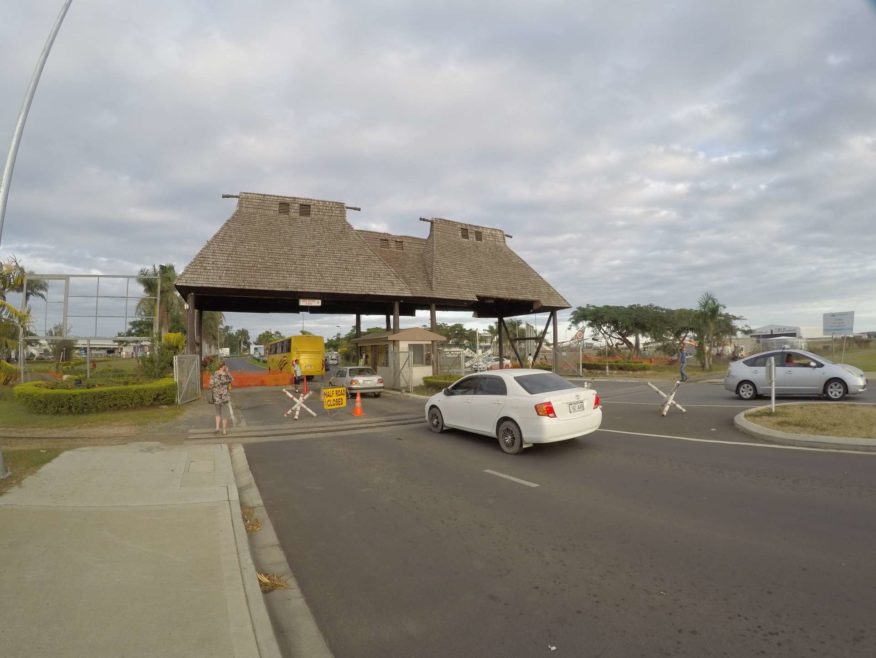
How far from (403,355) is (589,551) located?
2020 cm

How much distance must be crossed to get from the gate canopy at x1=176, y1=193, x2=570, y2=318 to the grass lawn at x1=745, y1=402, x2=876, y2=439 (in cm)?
1630

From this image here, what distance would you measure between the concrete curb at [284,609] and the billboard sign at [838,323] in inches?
1138

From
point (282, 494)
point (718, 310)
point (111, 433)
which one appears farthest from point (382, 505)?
point (718, 310)

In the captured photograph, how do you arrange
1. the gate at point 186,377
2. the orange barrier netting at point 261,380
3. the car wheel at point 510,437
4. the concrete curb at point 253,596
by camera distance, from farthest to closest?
the orange barrier netting at point 261,380 < the gate at point 186,377 < the car wheel at point 510,437 < the concrete curb at point 253,596

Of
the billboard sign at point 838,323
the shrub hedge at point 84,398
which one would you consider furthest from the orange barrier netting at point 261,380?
the billboard sign at point 838,323

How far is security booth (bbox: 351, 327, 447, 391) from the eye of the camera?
22812 mm

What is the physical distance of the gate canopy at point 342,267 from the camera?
72.2ft

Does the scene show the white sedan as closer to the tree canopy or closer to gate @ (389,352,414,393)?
gate @ (389,352,414,393)

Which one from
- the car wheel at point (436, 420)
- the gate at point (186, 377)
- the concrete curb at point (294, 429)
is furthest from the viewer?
the gate at point (186, 377)

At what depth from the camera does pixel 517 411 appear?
901 cm

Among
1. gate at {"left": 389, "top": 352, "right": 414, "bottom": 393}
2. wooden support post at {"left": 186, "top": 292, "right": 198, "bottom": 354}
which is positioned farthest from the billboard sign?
wooden support post at {"left": 186, "top": 292, "right": 198, "bottom": 354}

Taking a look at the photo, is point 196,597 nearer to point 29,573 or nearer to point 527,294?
point 29,573

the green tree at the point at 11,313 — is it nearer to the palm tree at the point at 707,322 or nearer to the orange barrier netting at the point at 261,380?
the orange barrier netting at the point at 261,380

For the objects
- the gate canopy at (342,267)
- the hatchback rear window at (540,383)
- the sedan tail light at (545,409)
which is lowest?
the sedan tail light at (545,409)
